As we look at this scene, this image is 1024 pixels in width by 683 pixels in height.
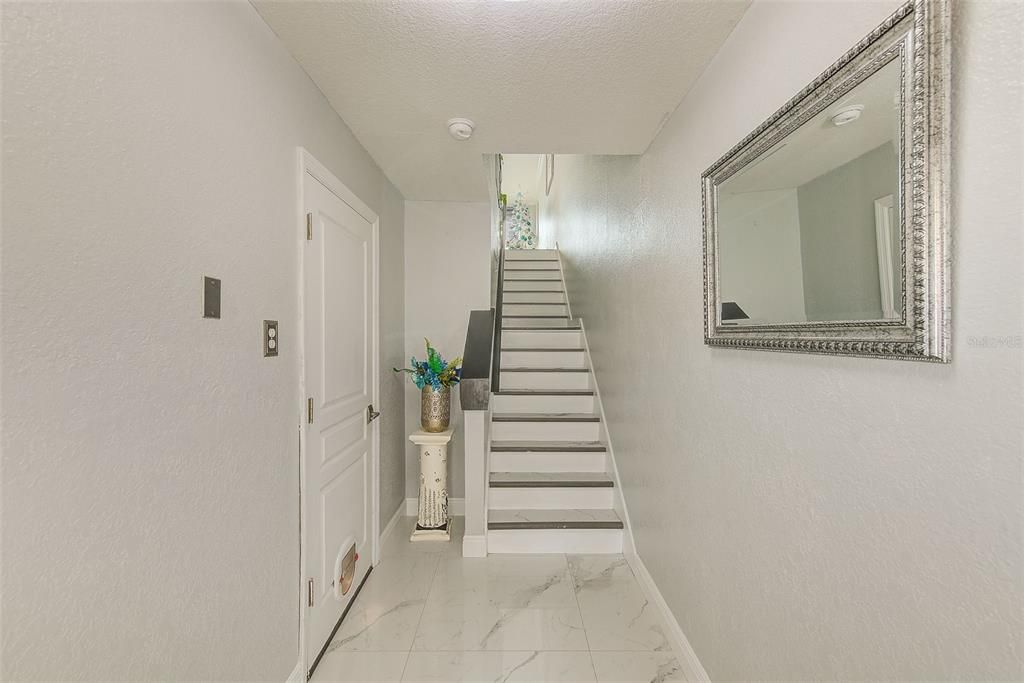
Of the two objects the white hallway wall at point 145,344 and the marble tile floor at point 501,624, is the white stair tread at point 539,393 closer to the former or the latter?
the marble tile floor at point 501,624

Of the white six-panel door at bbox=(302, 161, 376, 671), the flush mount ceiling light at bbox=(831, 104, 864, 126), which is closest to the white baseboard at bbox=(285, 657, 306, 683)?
the white six-panel door at bbox=(302, 161, 376, 671)

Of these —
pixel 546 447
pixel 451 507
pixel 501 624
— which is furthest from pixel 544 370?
pixel 501 624

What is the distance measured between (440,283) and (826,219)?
109 inches

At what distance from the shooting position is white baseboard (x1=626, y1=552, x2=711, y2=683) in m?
1.73

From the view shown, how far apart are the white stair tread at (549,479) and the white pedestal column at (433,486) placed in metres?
0.33

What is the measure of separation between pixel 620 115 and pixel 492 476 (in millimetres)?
2154

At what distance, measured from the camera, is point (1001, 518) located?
68 centimetres

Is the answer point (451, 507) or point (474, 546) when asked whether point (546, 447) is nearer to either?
point (474, 546)

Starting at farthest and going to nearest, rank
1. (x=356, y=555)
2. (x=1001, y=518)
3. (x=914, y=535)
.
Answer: (x=356, y=555) < (x=914, y=535) < (x=1001, y=518)

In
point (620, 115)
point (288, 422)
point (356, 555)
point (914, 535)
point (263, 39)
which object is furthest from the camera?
point (356, 555)

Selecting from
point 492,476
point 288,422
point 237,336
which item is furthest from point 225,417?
point 492,476

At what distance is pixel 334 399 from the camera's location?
2.02 m

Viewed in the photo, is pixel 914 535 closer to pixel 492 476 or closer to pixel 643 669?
pixel 643 669

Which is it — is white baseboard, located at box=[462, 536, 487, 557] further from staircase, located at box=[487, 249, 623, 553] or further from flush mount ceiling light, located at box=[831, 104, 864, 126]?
flush mount ceiling light, located at box=[831, 104, 864, 126]
